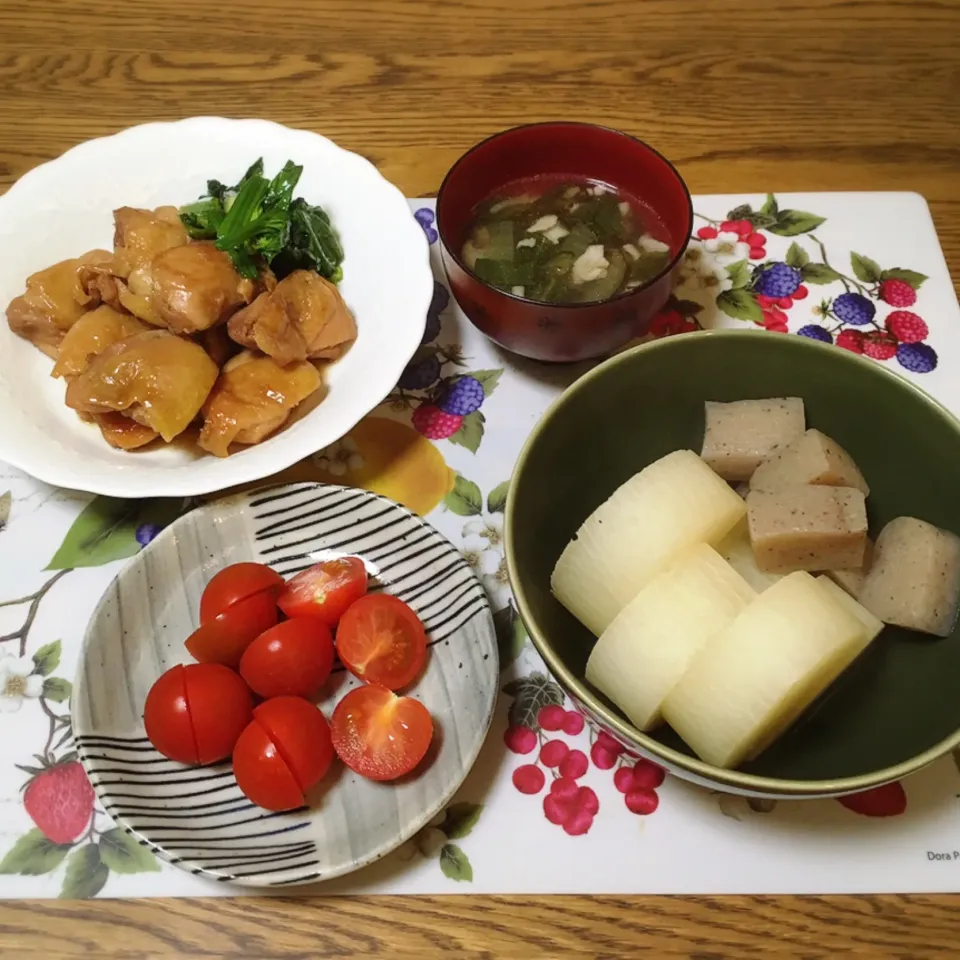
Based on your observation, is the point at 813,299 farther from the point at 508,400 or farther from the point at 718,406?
the point at 508,400

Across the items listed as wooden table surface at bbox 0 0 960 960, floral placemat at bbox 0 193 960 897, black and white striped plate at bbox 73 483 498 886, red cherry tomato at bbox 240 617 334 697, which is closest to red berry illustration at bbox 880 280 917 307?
floral placemat at bbox 0 193 960 897

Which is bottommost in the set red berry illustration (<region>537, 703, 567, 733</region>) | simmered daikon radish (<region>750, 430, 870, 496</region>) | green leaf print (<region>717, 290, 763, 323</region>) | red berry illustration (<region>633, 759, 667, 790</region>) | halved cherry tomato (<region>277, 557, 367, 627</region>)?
red berry illustration (<region>633, 759, 667, 790</region>)

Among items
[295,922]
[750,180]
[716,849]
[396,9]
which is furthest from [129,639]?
[396,9]

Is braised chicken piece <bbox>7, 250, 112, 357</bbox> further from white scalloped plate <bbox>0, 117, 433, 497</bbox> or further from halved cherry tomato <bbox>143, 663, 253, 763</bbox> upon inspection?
halved cherry tomato <bbox>143, 663, 253, 763</bbox>

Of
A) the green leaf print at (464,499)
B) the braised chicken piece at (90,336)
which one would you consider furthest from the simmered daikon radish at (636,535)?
the braised chicken piece at (90,336)

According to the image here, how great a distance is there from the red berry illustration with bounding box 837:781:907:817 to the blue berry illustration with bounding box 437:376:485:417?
77 centimetres

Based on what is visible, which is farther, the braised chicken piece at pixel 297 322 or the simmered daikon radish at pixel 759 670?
the braised chicken piece at pixel 297 322

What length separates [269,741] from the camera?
105 centimetres

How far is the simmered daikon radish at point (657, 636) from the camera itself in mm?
983

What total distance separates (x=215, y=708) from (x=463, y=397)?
0.63m

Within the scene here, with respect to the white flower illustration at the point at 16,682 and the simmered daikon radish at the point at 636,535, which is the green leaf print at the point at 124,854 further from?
the simmered daikon radish at the point at 636,535

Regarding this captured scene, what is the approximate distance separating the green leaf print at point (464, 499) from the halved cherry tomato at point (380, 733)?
13.1 inches

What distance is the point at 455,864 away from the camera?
3.54 ft

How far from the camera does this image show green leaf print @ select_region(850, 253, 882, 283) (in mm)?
1581
